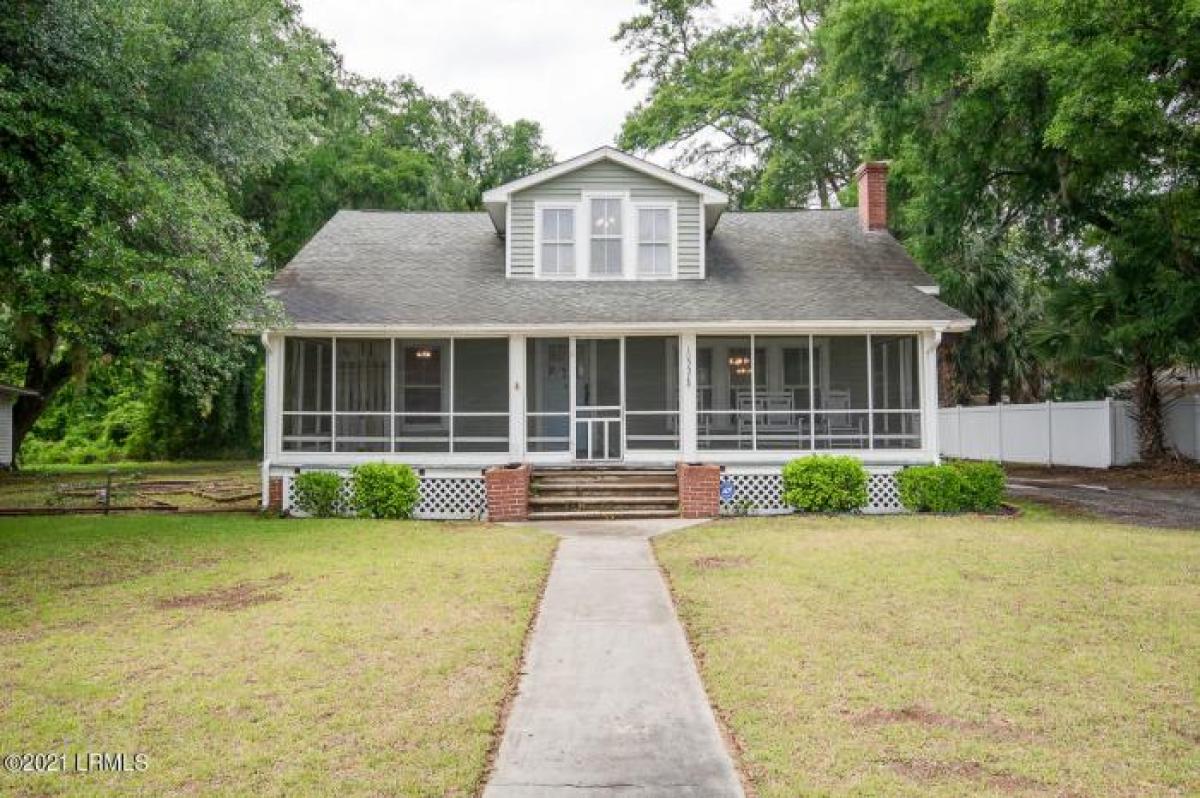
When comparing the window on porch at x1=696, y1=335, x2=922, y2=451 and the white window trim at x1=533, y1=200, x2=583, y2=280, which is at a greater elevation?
the white window trim at x1=533, y1=200, x2=583, y2=280

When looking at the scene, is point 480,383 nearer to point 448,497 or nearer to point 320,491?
point 448,497

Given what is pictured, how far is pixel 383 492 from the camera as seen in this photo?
44.8 ft

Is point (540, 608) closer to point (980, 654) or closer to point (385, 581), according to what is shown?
point (385, 581)

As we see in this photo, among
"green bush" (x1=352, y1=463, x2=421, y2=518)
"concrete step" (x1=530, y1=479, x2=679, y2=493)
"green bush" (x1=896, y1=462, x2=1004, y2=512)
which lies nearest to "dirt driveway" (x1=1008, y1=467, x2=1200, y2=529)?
"green bush" (x1=896, y1=462, x2=1004, y2=512)

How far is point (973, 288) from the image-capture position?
28.2 m

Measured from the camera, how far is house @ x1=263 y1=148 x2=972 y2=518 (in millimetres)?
14711

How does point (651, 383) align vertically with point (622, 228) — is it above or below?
below

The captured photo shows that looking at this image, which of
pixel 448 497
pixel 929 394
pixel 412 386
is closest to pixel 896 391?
pixel 929 394

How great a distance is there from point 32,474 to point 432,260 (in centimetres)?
1723

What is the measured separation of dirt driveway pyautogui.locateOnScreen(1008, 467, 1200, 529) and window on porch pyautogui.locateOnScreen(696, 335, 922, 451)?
10.8 ft

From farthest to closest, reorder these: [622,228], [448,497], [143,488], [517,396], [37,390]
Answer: [37,390], [143,488], [622,228], [517,396], [448,497]

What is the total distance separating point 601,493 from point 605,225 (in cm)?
584

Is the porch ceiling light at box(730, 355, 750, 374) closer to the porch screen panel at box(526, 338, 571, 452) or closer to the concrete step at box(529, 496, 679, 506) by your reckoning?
the porch screen panel at box(526, 338, 571, 452)

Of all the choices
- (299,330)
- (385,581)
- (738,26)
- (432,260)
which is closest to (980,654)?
(385,581)
